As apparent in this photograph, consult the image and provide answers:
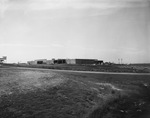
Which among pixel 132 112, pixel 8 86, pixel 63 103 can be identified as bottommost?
pixel 132 112

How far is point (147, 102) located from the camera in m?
15.3

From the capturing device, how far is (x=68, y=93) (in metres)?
15.6

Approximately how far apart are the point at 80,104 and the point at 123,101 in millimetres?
5533

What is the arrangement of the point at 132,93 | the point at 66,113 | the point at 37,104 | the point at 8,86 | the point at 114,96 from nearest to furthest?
the point at 66,113
the point at 37,104
the point at 8,86
the point at 114,96
the point at 132,93

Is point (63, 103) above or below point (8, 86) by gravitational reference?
below

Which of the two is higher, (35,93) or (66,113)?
(35,93)

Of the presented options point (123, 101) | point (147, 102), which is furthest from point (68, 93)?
point (147, 102)

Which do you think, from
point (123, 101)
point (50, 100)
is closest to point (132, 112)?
point (123, 101)

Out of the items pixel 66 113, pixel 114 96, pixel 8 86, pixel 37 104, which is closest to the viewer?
pixel 66 113

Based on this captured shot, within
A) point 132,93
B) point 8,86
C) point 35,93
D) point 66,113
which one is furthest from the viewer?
point 132,93

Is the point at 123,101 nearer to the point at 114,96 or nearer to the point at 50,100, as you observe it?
the point at 114,96

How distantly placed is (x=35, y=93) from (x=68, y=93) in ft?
11.8

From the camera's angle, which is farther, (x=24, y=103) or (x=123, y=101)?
(x=123, y=101)

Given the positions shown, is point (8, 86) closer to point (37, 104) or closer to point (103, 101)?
point (37, 104)
